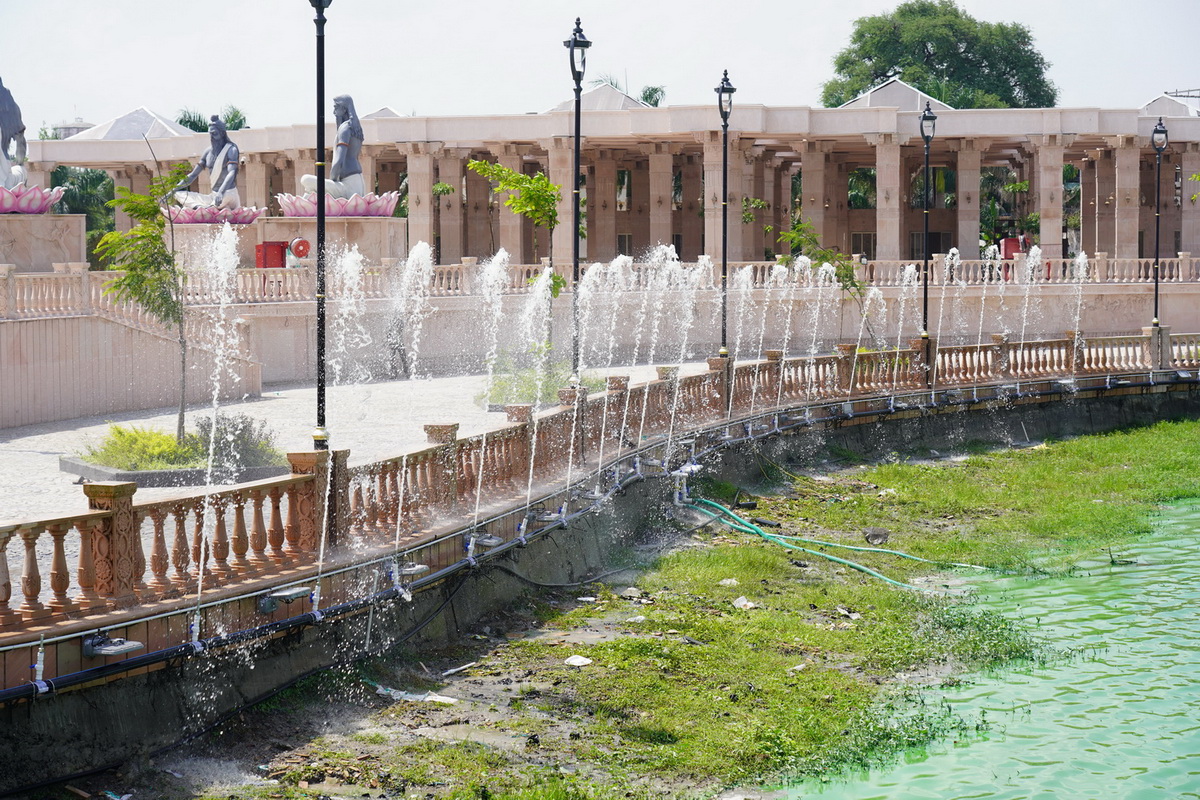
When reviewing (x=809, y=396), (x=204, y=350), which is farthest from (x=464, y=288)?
(x=809, y=396)

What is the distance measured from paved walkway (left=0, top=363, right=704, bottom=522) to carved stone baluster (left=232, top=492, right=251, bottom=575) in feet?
13.7

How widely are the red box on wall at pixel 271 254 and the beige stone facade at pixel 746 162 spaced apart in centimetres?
279

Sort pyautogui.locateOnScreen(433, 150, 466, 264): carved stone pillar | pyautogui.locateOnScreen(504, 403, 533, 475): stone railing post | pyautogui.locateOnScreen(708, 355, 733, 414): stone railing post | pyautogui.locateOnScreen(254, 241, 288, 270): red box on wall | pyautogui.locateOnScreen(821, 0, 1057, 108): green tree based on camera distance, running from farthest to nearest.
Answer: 1. pyautogui.locateOnScreen(821, 0, 1057, 108): green tree
2. pyautogui.locateOnScreen(433, 150, 466, 264): carved stone pillar
3. pyautogui.locateOnScreen(254, 241, 288, 270): red box on wall
4. pyautogui.locateOnScreen(708, 355, 733, 414): stone railing post
5. pyautogui.locateOnScreen(504, 403, 533, 475): stone railing post

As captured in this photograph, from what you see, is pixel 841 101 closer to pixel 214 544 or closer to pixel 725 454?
pixel 725 454

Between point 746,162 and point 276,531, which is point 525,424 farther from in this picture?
point 746,162

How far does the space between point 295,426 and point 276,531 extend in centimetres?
1206

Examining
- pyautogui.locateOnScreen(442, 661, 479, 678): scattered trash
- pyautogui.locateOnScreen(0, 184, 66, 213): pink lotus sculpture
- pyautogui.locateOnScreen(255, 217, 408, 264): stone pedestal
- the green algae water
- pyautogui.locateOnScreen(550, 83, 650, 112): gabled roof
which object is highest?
pyautogui.locateOnScreen(550, 83, 650, 112): gabled roof

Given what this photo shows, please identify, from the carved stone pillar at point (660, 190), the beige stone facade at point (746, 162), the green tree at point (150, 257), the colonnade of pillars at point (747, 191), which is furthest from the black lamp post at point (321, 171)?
the carved stone pillar at point (660, 190)

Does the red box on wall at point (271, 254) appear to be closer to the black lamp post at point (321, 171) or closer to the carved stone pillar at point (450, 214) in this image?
the carved stone pillar at point (450, 214)

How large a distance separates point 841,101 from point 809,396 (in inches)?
2226

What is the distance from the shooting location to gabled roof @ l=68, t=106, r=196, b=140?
54.3 m

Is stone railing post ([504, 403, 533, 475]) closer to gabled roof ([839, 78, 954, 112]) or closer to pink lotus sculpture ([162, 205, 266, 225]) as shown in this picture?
pink lotus sculpture ([162, 205, 266, 225])

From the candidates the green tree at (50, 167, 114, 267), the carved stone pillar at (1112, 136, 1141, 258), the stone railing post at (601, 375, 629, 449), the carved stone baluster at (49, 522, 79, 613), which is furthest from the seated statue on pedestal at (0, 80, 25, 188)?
the green tree at (50, 167, 114, 267)

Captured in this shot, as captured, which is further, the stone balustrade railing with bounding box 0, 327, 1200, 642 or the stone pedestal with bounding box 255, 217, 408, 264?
the stone pedestal with bounding box 255, 217, 408, 264
